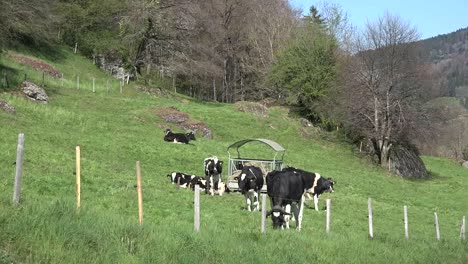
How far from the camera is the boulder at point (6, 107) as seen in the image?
29073mm

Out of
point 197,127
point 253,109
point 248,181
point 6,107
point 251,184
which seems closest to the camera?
Result: point 251,184

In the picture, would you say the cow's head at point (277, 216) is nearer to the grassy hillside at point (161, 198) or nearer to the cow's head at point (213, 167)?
the grassy hillside at point (161, 198)

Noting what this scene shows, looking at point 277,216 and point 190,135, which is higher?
point 190,135

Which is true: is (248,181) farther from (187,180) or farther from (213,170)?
(213,170)

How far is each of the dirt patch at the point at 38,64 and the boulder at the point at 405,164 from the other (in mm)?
30539

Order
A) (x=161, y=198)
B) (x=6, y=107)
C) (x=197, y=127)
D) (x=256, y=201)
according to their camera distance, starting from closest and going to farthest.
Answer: (x=161, y=198), (x=256, y=201), (x=6, y=107), (x=197, y=127)

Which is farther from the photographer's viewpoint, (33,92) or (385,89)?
(385,89)

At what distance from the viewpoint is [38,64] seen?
4738 centimetres

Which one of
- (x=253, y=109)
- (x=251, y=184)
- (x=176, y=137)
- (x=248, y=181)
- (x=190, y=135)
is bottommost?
(x=251, y=184)

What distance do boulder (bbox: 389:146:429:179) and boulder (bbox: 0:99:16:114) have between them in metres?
30.4

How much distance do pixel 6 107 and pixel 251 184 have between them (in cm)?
1602

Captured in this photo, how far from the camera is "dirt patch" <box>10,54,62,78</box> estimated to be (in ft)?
152

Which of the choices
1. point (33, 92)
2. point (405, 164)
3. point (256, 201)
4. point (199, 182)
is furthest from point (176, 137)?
point (405, 164)

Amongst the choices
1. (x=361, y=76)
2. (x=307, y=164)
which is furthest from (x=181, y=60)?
(x=307, y=164)
